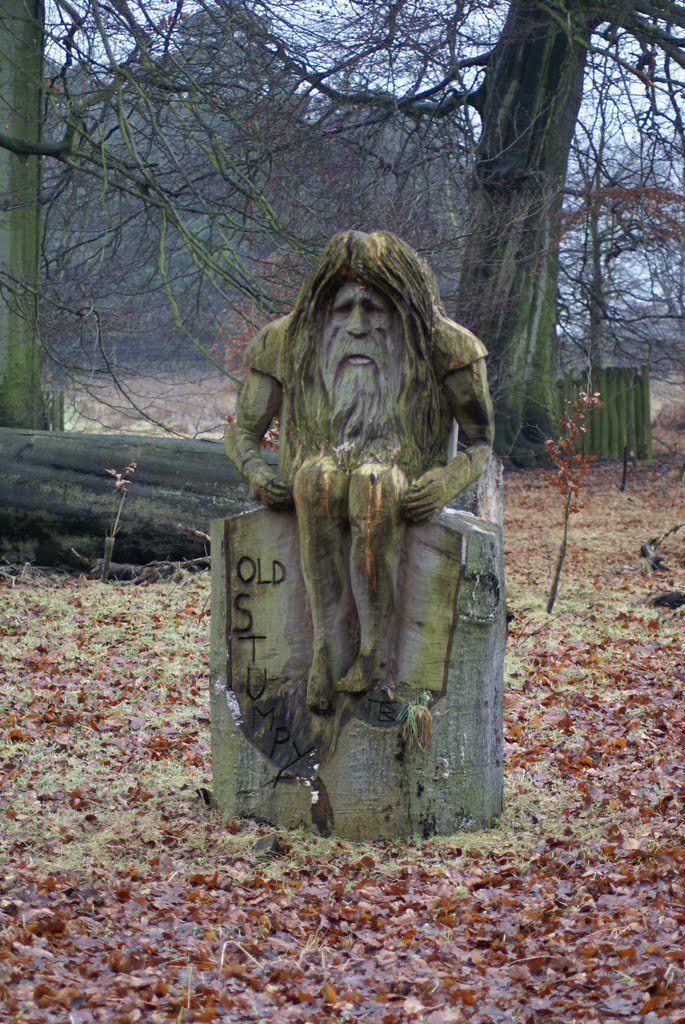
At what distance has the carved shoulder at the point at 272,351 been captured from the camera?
5832 millimetres

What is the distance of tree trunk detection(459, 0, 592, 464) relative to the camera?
16.6m

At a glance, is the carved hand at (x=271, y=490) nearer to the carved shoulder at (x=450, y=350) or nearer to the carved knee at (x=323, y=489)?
the carved knee at (x=323, y=489)

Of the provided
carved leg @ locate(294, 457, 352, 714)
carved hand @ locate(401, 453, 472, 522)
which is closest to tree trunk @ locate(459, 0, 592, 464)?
carved hand @ locate(401, 453, 472, 522)

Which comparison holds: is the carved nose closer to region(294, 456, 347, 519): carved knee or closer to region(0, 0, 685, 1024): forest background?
region(294, 456, 347, 519): carved knee

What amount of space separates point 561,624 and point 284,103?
18.4ft

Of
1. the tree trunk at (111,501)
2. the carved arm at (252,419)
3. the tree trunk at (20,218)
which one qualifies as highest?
the tree trunk at (20,218)

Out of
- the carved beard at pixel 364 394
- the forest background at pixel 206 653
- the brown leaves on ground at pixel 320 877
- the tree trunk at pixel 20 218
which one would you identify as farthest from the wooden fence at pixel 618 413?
the carved beard at pixel 364 394

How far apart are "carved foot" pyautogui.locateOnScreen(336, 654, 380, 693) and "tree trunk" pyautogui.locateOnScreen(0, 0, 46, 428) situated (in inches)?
304

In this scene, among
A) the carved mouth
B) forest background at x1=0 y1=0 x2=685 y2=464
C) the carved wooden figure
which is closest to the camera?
the carved wooden figure

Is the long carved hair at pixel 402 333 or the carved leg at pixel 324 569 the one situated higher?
the long carved hair at pixel 402 333

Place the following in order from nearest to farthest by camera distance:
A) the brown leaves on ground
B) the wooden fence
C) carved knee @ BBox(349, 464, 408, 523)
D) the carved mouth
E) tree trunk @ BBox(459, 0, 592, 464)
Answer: the brown leaves on ground < carved knee @ BBox(349, 464, 408, 523) < the carved mouth < tree trunk @ BBox(459, 0, 592, 464) < the wooden fence

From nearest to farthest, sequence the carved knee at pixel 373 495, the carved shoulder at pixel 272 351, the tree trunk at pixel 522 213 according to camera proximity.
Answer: the carved knee at pixel 373 495 → the carved shoulder at pixel 272 351 → the tree trunk at pixel 522 213

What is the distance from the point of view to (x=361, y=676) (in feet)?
18.1

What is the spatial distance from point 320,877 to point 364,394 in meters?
2.02
